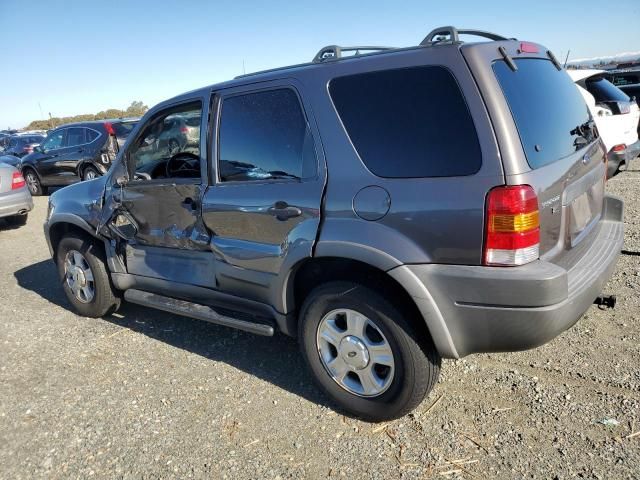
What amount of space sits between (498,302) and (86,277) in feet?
11.9

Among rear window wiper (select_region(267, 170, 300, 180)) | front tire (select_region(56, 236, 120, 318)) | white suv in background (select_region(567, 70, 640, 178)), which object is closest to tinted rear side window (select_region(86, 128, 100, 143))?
front tire (select_region(56, 236, 120, 318))

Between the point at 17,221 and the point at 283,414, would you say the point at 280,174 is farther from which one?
the point at 17,221

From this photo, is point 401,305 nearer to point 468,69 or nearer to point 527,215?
point 527,215

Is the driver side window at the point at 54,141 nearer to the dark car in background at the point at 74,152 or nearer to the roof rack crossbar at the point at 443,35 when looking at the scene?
the dark car in background at the point at 74,152

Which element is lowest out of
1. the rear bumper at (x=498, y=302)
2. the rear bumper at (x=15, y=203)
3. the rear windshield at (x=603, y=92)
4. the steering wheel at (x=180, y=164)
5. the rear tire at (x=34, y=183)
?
the rear tire at (x=34, y=183)

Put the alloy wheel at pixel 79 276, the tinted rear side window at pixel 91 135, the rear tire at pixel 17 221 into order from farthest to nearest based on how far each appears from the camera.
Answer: the tinted rear side window at pixel 91 135
the rear tire at pixel 17 221
the alloy wheel at pixel 79 276

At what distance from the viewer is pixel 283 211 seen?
2.85 m

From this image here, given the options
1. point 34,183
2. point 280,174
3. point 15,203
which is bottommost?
point 34,183

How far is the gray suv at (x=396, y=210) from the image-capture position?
7.37 feet

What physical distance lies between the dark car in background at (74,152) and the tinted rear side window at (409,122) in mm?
9552

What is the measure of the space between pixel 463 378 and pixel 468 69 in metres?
1.88

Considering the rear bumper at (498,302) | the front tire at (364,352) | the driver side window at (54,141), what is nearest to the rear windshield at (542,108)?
the rear bumper at (498,302)

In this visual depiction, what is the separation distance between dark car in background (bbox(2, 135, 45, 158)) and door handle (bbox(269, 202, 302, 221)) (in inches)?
691

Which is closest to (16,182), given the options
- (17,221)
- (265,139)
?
(17,221)
